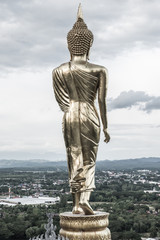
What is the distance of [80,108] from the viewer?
21.5 ft

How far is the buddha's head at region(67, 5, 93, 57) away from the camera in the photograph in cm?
663

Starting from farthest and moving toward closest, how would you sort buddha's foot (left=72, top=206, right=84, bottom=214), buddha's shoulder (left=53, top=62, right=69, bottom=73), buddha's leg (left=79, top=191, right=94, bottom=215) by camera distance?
buddha's shoulder (left=53, top=62, right=69, bottom=73) → buddha's foot (left=72, top=206, right=84, bottom=214) → buddha's leg (left=79, top=191, right=94, bottom=215)

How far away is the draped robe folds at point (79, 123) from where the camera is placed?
21.4 feet

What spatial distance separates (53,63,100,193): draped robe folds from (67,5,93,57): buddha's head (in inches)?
10.6

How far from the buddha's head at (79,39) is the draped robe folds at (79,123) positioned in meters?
0.27

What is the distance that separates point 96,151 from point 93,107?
0.67 m

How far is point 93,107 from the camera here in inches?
263

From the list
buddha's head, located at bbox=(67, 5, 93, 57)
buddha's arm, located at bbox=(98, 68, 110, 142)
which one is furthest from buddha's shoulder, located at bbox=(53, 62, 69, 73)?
buddha's arm, located at bbox=(98, 68, 110, 142)

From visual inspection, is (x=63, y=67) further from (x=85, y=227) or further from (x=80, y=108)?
(x=85, y=227)

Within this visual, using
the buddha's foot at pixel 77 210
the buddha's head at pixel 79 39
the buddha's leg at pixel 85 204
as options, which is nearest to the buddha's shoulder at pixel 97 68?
the buddha's head at pixel 79 39

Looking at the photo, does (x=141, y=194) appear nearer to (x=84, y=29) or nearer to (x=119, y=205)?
(x=119, y=205)

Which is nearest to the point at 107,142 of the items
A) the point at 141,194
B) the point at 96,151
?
the point at 96,151

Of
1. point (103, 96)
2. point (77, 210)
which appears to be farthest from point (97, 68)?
point (77, 210)

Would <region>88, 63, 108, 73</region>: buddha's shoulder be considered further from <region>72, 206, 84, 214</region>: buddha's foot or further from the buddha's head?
<region>72, 206, 84, 214</region>: buddha's foot
